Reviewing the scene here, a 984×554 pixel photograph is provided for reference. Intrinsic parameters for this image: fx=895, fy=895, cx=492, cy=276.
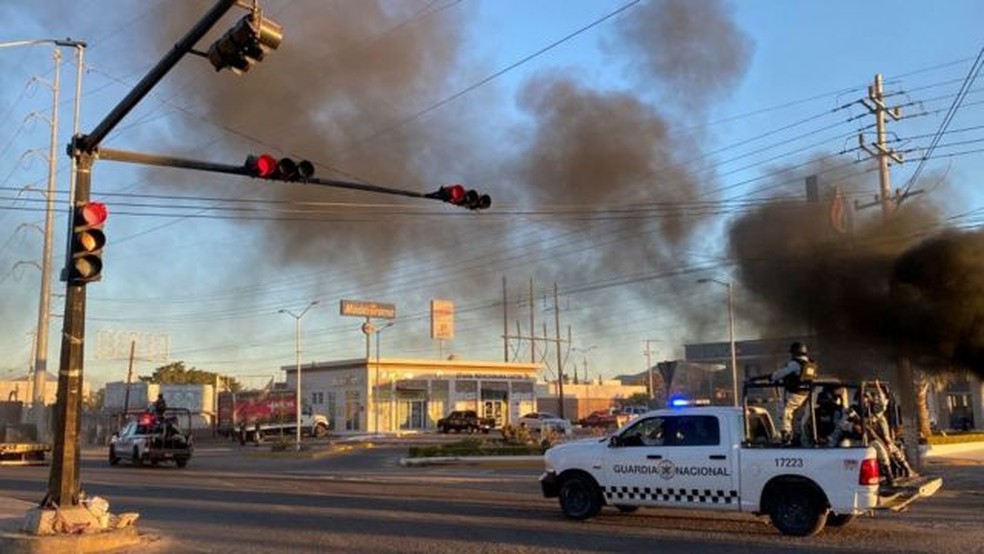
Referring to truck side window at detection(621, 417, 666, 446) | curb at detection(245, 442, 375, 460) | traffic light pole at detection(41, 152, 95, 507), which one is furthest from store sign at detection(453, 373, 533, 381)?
traffic light pole at detection(41, 152, 95, 507)

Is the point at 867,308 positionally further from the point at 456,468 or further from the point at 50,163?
the point at 50,163

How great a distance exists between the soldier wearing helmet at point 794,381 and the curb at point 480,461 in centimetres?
1392

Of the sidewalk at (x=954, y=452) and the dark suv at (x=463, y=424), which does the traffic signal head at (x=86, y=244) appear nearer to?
the sidewalk at (x=954, y=452)

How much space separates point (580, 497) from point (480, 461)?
46.5ft

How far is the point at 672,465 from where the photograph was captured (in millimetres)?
11219

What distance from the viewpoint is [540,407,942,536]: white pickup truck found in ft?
33.1

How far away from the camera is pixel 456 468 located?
25.1m

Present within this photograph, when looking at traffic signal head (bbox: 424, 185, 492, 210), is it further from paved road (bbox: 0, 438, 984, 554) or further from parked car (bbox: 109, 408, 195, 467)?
parked car (bbox: 109, 408, 195, 467)

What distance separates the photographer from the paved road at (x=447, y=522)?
385 inches

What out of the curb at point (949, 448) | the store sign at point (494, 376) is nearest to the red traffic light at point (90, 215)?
the curb at point (949, 448)

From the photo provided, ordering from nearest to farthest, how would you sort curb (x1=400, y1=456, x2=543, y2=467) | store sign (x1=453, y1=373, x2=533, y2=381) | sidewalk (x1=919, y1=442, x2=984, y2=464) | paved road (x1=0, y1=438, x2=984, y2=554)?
paved road (x1=0, y1=438, x2=984, y2=554)
sidewalk (x1=919, y1=442, x2=984, y2=464)
curb (x1=400, y1=456, x2=543, y2=467)
store sign (x1=453, y1=373, x2=533, y2=381)

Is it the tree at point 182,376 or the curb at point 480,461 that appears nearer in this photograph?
the curb at point 480,461

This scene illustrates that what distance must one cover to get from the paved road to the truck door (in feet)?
1.19

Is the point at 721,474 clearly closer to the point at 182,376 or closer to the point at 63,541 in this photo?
the point at 63,541
